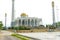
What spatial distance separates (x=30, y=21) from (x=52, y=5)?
19.3m

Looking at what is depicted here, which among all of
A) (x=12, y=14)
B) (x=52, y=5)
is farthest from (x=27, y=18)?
(x=52, y=5)

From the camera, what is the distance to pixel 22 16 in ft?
247

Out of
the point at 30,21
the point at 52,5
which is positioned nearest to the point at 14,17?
the point at 30,21

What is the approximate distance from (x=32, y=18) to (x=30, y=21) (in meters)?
1.69

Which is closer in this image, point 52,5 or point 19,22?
point 52,5

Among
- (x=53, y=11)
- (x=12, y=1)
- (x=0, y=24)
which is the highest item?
(x=12, y=1)

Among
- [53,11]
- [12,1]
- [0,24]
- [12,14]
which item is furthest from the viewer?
[12,1]

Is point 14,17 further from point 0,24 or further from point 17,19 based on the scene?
point 0,24

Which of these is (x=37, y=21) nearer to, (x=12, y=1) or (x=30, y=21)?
(x=30, y=21)

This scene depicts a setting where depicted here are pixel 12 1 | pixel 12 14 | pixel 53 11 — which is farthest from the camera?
pixel 12 1

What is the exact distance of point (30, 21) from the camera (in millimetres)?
75562

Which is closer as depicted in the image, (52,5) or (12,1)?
(52,5)

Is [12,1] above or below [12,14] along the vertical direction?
above

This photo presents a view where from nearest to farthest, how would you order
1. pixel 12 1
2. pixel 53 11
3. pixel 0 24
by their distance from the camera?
1. pixel 53 11
2. pixel 0 24
3. pixel 12 1
